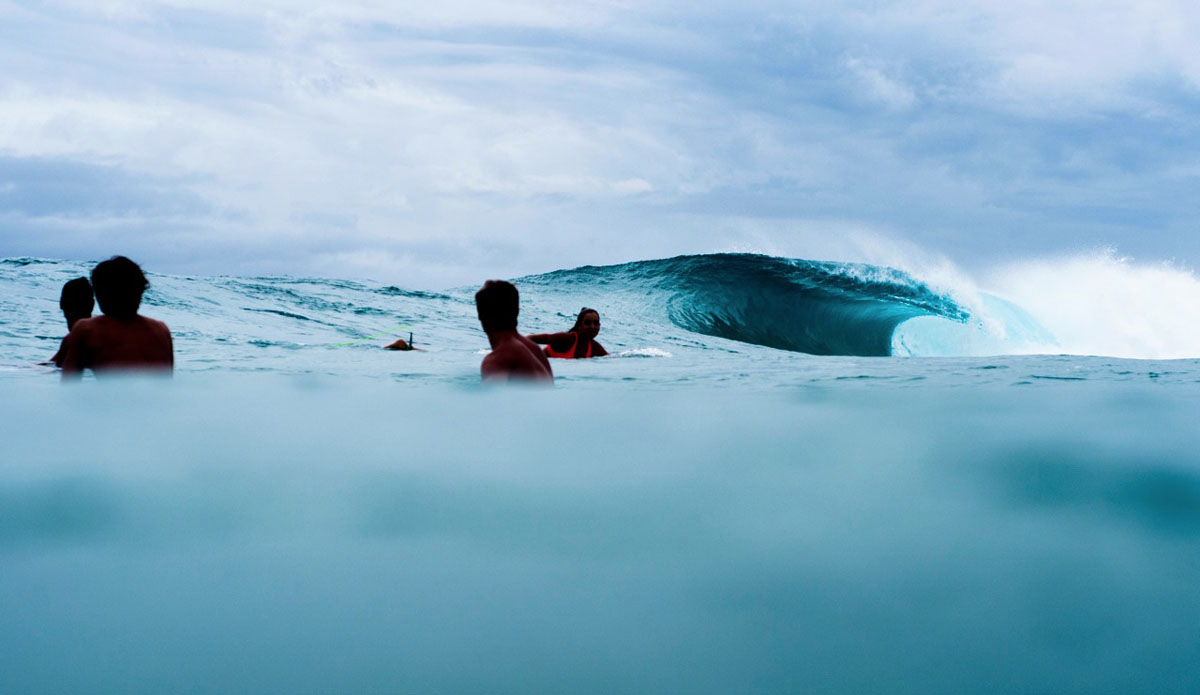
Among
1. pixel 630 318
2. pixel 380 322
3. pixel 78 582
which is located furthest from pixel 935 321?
pixel 78 582

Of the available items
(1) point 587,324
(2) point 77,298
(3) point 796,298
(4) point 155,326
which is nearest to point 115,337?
(4) point 155,326

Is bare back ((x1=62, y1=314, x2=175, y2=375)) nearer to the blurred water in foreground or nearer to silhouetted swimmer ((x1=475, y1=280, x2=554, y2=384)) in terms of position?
the blurred water in foreground

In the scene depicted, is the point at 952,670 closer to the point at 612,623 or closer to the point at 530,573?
the point at 612,623

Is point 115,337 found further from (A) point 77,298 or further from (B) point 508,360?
(B) point 508,360

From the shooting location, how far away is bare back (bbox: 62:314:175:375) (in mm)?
5102

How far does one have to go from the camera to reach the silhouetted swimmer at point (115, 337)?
502cm

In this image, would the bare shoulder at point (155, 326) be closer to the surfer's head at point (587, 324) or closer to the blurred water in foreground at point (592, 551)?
the blurred water in foreground at point (592, 551)

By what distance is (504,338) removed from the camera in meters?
4.77

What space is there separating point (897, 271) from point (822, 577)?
60.8 ft

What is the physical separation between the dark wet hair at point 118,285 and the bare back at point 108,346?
0.23 feet

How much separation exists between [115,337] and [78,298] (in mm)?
1562

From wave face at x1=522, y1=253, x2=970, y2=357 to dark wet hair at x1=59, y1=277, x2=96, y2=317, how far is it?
13.5 meters

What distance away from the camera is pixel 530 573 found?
2928 mm

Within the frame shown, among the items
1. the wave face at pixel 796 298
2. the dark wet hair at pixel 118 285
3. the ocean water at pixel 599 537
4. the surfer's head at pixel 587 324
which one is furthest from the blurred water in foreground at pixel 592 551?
the wave face at pixel 796 298
